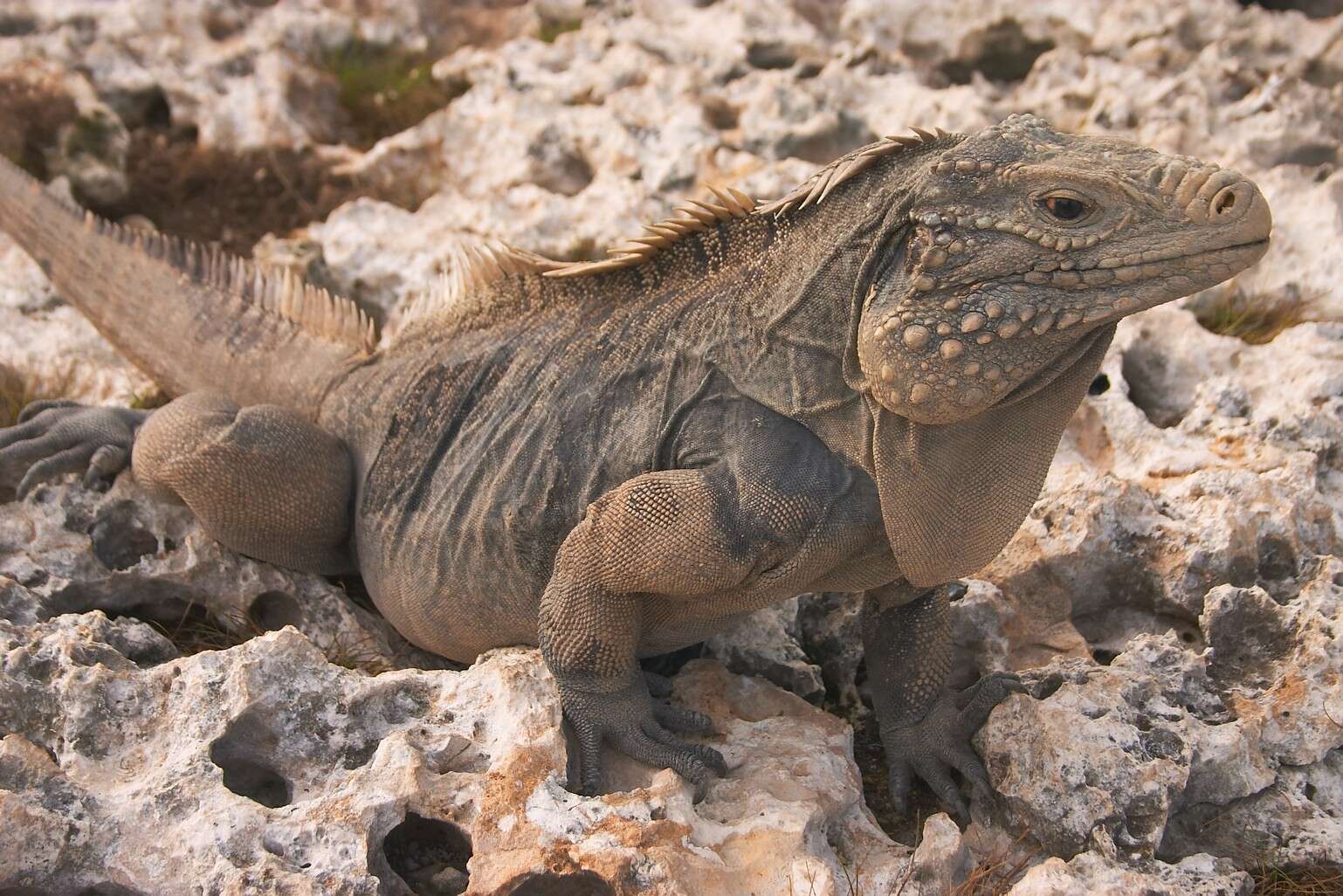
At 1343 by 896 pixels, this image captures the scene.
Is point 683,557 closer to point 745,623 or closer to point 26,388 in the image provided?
point 745,623

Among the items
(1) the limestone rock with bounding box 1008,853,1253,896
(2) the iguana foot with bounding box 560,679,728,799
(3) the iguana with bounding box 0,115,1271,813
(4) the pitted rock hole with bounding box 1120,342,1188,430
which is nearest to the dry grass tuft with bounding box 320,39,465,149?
(3) the iguana with bounding box 0,115,1271,813

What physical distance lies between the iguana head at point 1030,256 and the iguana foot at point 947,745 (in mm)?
920

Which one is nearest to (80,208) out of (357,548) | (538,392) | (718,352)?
(357,548)

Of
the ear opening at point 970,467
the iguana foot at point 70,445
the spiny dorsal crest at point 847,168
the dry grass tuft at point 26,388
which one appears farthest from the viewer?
the dry grass tuft at point 26,388

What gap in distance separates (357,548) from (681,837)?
1687 mm

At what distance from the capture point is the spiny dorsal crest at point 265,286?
416 centimetres

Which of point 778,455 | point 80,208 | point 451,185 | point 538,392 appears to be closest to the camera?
point 778,455

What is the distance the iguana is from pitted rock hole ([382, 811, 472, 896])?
375 mm

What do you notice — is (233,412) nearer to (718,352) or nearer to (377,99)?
(718,352)

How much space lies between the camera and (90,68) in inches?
231

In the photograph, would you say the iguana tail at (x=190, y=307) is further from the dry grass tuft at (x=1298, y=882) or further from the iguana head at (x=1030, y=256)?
the dry grass tuft at (x=1298, y=882)

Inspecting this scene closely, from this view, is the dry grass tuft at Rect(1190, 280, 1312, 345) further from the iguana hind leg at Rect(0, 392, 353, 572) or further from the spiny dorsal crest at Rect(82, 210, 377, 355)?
the iguana hind leg at Rect(0, 392, 353, 572)

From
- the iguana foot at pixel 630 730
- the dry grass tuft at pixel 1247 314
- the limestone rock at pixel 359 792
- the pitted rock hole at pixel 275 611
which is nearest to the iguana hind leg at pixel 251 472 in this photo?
the pitted rock hole at pixel 275 611

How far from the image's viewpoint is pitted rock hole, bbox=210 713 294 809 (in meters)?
2.79
